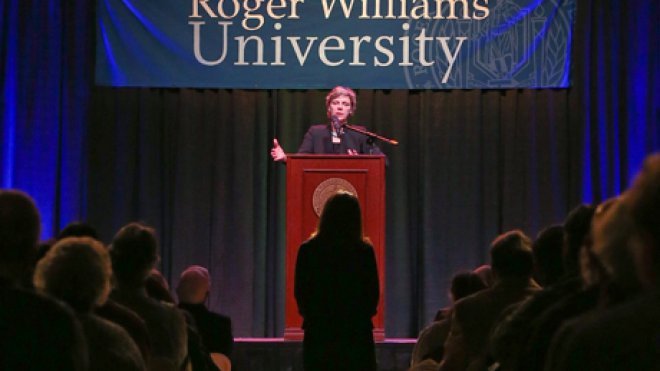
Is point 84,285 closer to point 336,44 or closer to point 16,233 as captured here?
point 16,233

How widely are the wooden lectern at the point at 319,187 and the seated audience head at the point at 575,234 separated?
4.03m

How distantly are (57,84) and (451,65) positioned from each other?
10.9 ft

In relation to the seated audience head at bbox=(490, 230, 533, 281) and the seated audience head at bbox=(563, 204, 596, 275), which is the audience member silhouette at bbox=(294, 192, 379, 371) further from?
the seated audience head at bbox=(563, 204, 596, 275)

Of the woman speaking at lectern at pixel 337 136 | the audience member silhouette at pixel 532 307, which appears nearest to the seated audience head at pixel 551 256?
the audience member silhouette at pixel 532 307

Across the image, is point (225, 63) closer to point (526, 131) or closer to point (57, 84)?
point (57, 84)

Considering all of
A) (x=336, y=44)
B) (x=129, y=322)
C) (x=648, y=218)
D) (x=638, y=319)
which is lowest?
(x=129, y=322)

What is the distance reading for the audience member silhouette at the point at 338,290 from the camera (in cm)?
413

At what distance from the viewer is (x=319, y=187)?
21.7ft

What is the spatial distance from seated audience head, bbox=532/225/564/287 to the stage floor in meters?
3.71

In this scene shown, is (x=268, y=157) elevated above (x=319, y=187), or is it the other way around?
(x=268, y=157)

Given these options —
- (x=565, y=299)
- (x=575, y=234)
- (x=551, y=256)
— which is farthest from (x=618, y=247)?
(x=551, y=256)

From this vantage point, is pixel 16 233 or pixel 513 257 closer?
pixel 16 233

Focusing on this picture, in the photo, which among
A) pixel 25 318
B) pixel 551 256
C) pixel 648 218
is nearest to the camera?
pixel 648 218

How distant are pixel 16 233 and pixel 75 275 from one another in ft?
1.34
